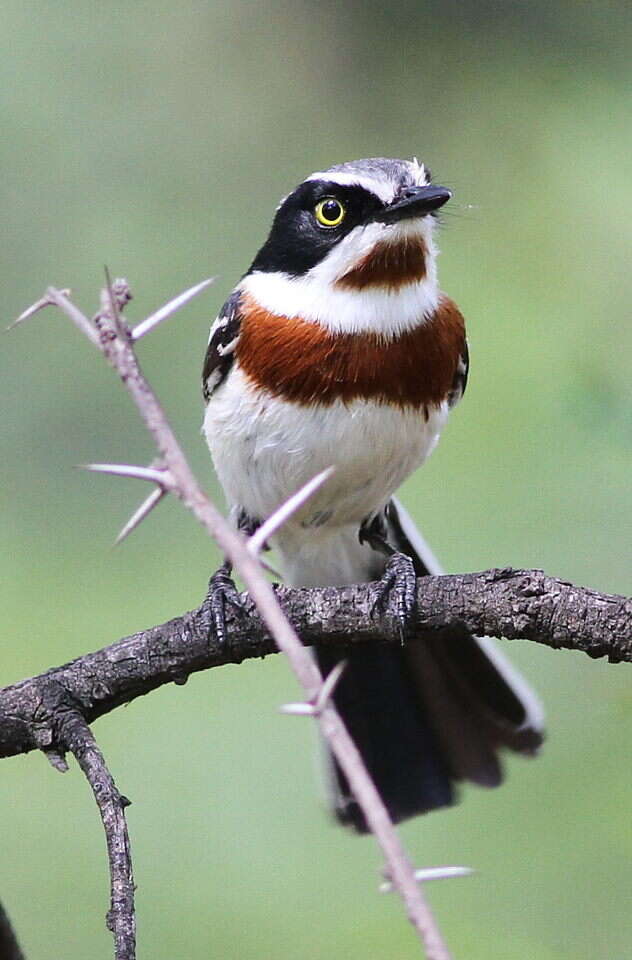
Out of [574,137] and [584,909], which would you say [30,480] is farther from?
[584,909]

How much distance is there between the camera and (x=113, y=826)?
2.53 m

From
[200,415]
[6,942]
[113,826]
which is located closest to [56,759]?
[6,942]

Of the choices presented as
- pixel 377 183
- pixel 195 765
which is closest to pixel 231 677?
pixel 195 765

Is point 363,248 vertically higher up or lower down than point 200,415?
lower down

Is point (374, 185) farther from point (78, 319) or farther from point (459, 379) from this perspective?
point (78, 319)

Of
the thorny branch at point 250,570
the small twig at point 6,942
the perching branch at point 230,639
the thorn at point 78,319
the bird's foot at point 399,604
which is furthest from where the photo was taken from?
the bird's foot at point 399,604

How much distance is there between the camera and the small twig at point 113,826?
228 centimetres

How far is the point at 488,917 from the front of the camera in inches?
174

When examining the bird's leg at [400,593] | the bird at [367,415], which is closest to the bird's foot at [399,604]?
the bird's leg at [400,593]

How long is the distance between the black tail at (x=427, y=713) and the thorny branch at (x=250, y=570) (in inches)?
113

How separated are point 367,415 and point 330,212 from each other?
2.03ft

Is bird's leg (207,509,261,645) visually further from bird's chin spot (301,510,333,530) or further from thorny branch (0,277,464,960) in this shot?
thorny branch (0,277,464,960)

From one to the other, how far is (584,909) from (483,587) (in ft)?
5.81

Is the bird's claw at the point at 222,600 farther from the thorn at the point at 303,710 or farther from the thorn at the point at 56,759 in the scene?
the thorn at the point at 303,710
